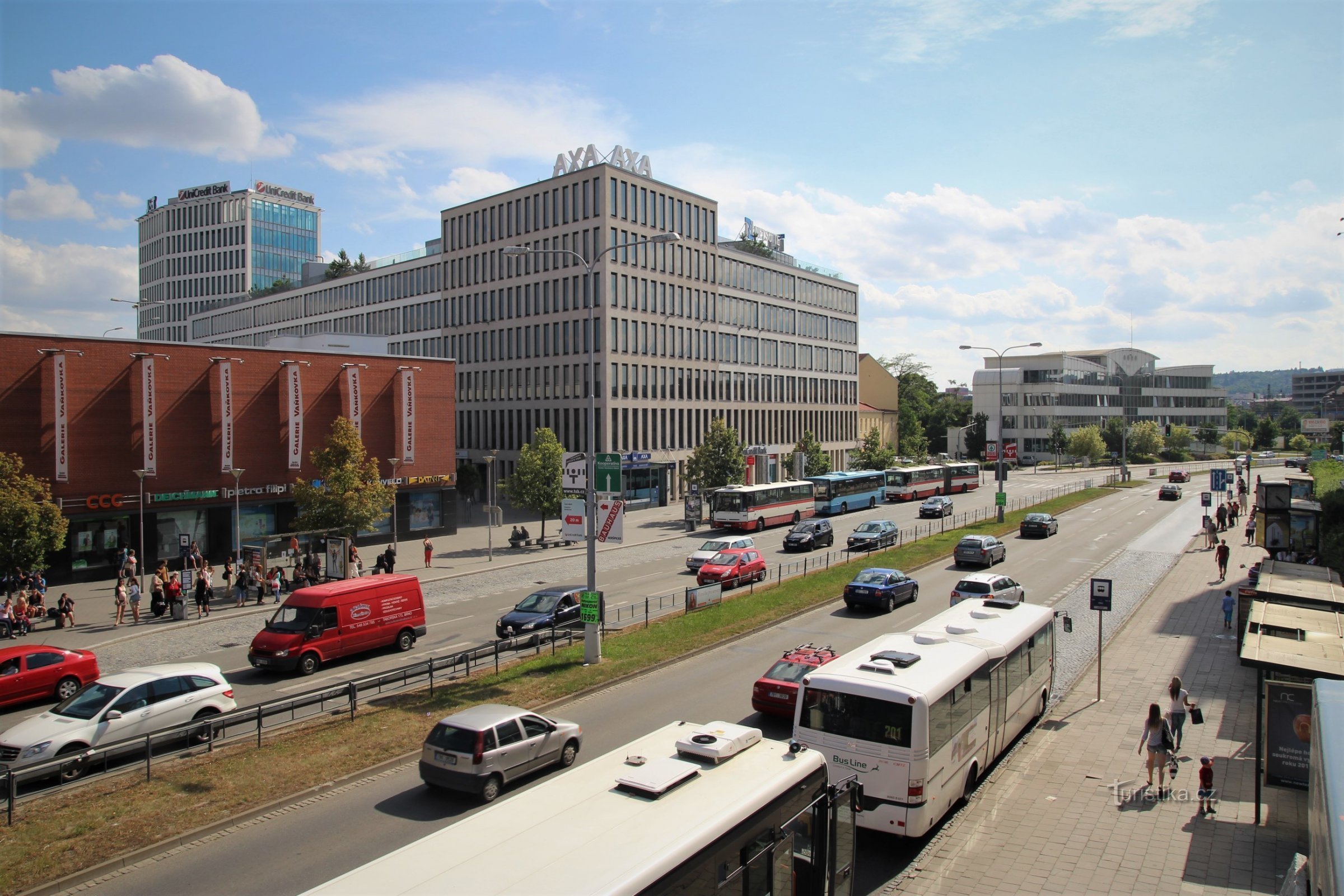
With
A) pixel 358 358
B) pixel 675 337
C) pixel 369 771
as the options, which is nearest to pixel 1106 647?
pixel 369 771

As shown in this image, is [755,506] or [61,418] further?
[755,506]

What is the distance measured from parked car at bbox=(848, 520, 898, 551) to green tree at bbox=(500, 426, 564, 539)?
16059 millimetres

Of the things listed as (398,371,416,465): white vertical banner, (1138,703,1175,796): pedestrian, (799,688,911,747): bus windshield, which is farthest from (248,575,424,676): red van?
(398,371,416,465): white vertical banner

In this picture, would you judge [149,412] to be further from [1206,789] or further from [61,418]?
[1206,789]

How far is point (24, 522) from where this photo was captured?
90.2 feet

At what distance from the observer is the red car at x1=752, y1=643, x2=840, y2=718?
16.1 metres

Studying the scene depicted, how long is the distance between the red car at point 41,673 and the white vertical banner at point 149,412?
19914mm

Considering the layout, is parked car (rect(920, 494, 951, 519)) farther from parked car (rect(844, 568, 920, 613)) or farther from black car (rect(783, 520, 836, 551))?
parked car (rect(844, 568, 920, 613))

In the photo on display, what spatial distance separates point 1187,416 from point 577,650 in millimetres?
159295

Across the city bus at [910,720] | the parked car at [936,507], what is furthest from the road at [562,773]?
the parked car at [936,507]

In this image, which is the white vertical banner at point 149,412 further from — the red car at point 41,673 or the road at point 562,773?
the road at point 562,773

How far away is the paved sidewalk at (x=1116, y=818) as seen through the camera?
10328mm

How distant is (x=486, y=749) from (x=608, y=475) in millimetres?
9719

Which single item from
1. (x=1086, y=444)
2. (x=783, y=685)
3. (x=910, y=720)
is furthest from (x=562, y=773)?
(x=1086, y=444)
